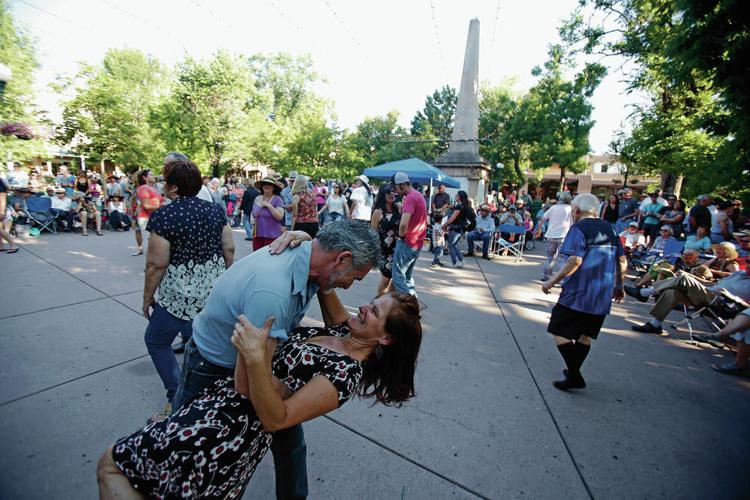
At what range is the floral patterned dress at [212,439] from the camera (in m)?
1.21

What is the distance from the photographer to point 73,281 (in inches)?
209

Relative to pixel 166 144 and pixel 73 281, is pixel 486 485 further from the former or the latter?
pixel 166 144

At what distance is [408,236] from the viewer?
181 inches

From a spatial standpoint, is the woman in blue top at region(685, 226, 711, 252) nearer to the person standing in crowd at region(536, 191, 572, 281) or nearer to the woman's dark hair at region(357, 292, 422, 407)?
the person standing in crowd at region(536, 191, 572, 281)

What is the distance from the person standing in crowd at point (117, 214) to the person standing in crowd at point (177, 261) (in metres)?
9.87

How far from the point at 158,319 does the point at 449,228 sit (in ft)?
21.7

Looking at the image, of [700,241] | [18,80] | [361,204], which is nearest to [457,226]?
[361,204]

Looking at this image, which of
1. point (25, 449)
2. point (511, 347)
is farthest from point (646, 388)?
point (25, 449)

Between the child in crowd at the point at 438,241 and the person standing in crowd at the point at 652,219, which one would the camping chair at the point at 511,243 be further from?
the person standing in crowd at the point at 652,219

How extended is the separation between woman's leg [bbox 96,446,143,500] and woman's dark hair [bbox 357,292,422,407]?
92 cm

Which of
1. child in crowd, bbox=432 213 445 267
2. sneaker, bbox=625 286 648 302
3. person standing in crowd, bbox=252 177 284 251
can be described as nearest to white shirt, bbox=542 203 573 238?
sneaker, bbox=625 286 648 302

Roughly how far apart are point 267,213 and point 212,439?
3.99 meters

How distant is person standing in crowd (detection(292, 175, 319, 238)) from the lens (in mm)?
5996

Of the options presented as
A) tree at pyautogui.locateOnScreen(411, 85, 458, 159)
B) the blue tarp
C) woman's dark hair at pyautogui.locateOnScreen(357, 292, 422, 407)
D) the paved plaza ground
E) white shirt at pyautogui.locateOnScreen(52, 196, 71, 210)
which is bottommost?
the paved plaza ground
